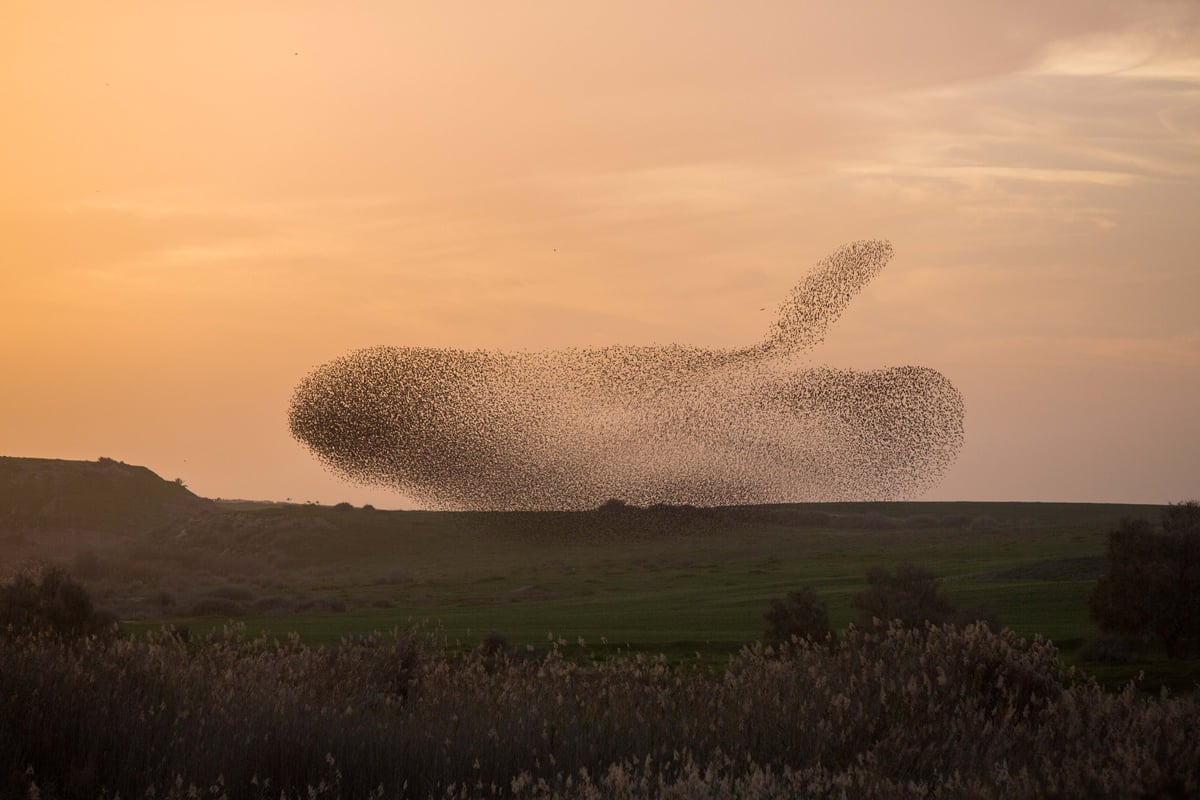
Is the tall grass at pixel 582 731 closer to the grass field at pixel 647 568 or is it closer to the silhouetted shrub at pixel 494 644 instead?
the grass field at pixel 647 568

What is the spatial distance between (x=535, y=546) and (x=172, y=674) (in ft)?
355

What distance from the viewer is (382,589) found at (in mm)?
76250

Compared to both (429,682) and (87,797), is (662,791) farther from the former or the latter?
(429,682)

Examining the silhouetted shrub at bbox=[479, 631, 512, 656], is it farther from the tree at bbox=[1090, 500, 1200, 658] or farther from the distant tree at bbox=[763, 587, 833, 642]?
the tree at bbox=[1090, 500, 1200, 658]

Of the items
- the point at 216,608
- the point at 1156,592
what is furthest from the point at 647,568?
the point at 1156,592

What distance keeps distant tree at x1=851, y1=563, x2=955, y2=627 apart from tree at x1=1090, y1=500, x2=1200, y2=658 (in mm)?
5088

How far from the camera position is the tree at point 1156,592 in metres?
37.3

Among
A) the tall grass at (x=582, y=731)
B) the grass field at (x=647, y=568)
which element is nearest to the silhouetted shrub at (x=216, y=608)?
the grass field at (x=647, y=568)

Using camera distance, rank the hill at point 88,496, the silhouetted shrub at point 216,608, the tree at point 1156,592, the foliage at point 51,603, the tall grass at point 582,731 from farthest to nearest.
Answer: the hill at point 88,496, the silhouetted shrub at point 216,608, the tree at point 1156,592, the foliage at point 51,603, the tall grass at point 582,731

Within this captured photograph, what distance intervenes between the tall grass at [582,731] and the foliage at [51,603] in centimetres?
1327

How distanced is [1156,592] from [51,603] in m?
31.9

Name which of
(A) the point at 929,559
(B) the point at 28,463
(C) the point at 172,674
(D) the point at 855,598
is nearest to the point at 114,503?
(B) the point at 28,463

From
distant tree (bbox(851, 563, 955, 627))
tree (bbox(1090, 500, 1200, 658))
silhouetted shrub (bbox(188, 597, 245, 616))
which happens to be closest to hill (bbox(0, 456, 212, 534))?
silhouetted shrub (bbox(188, 597, 245, 616))

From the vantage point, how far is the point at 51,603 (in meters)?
28.5
